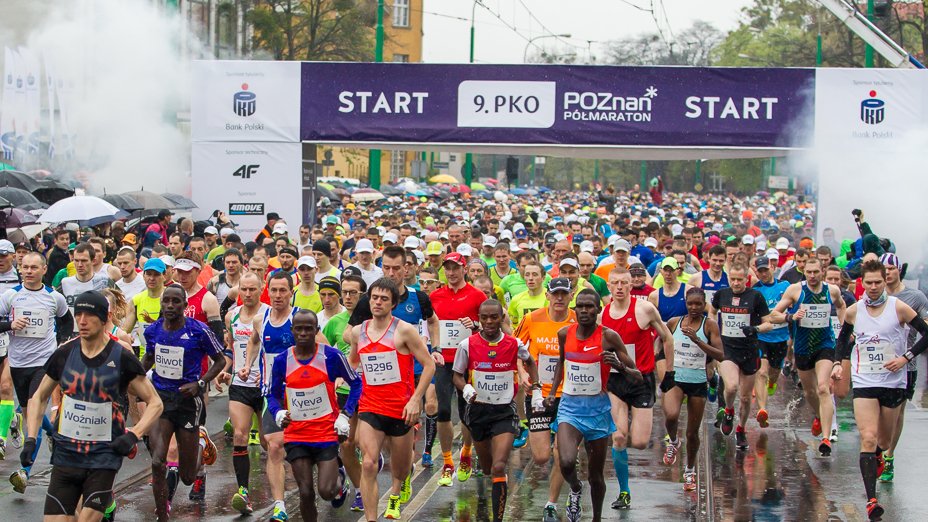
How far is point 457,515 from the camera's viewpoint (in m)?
9.68

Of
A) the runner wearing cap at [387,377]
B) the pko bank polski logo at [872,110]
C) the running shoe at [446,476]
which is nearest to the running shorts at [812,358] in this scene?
the running shoe at [446,476]

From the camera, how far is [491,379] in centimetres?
955

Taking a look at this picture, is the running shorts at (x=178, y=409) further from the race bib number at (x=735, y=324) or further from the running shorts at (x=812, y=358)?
the running shorts at (x=812, y=358)

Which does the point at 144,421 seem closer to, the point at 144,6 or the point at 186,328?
the point at 186,328

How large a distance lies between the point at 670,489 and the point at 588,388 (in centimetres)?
193

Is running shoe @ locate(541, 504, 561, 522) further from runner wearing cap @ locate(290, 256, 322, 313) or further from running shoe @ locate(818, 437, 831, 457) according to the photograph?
running shoe @ locate(818, 437, 831, 457)

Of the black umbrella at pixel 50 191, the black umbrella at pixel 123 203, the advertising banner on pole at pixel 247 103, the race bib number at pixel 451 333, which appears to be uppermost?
the advertising banner on pole at pixel 247 103

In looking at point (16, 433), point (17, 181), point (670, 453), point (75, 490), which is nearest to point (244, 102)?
point (17, 181)

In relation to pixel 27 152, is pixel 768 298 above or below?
below

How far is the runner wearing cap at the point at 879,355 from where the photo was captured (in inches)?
391

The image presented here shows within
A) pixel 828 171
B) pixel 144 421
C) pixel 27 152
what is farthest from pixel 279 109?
pixel 144 421

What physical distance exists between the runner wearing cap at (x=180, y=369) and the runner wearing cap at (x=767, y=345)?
589cm

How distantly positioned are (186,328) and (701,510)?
4029 millimetres

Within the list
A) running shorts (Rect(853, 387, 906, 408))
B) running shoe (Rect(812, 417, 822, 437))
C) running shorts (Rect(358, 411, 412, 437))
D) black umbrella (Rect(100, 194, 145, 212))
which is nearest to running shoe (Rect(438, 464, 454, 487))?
running shorts (Rect(358, 411, 412, 437))
